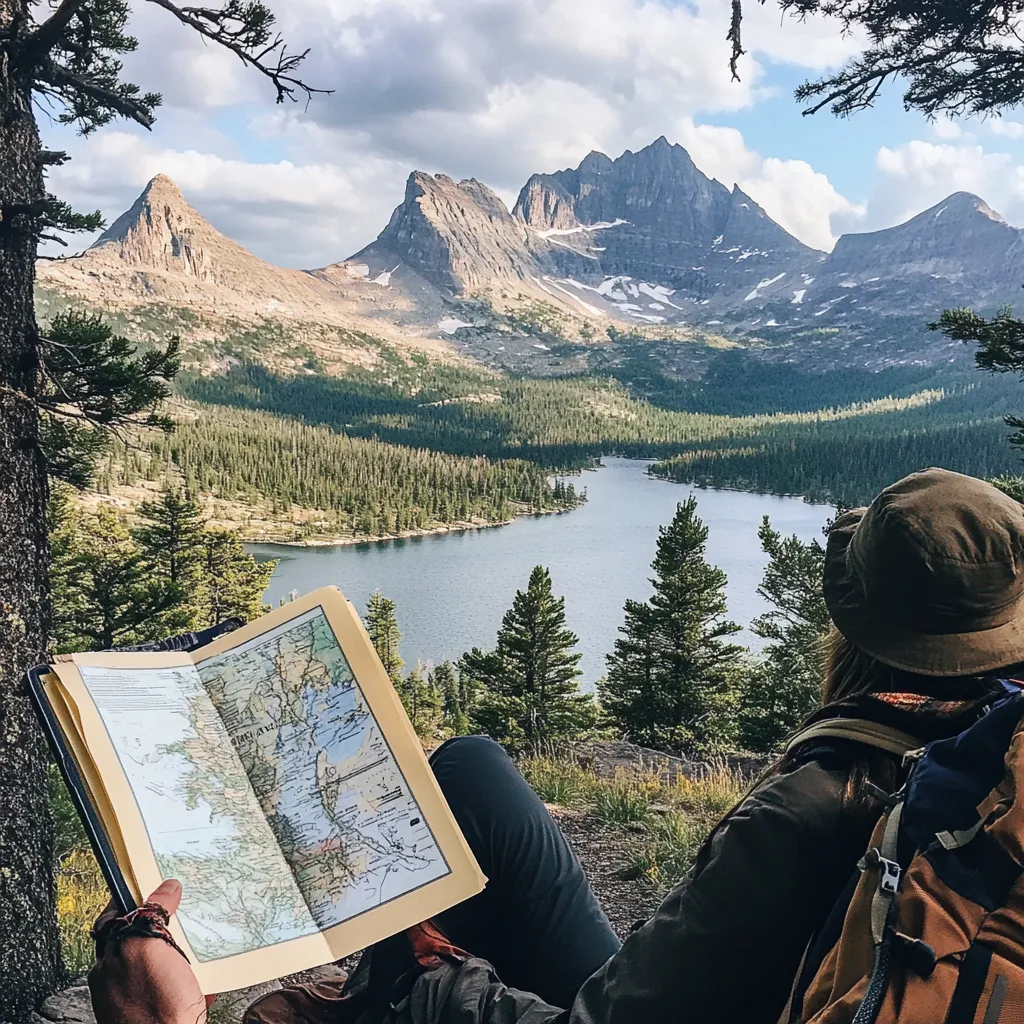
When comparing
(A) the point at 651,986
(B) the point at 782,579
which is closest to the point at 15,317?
(A) the point at 651,986

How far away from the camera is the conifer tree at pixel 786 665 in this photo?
62.8ft

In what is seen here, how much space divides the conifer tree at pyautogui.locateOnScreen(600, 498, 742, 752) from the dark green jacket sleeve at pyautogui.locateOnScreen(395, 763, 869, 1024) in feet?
73.0

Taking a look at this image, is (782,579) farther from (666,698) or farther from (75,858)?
(75,858)

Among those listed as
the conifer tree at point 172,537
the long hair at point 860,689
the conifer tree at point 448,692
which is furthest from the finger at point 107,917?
the conifer tree at point 448,692

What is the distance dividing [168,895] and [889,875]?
1140 millimetres

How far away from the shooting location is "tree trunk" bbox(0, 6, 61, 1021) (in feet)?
9.50

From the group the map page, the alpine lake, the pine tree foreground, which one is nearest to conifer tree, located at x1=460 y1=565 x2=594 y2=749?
the alpine lake

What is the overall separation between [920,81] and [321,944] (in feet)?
20.7

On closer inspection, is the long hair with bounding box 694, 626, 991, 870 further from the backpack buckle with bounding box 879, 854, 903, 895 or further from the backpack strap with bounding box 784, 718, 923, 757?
the backpack buckle with bounding box 879, 854, 903, 895

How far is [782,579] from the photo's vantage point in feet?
75.6

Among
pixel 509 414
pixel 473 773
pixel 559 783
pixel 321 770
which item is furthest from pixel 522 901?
pixel 509 414

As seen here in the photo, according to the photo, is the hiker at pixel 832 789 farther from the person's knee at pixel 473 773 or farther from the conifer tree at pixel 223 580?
the conifer tree at pixel 223 580

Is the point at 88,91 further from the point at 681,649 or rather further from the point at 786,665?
the point at 681,649

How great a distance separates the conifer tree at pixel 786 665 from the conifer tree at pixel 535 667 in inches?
209
